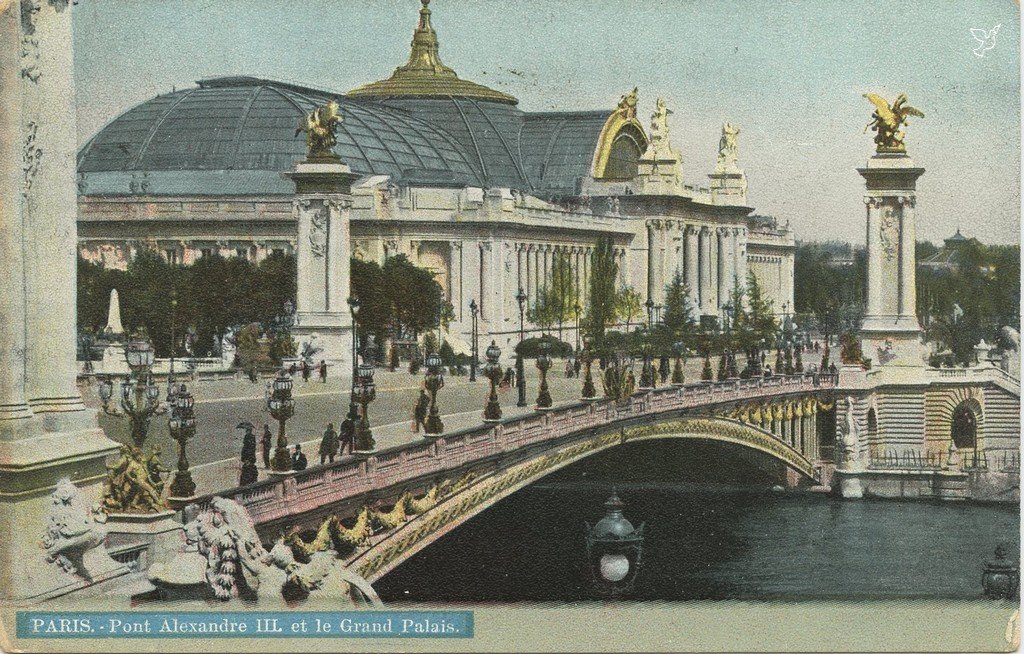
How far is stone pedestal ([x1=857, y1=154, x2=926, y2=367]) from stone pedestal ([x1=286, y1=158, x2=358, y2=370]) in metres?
9.13

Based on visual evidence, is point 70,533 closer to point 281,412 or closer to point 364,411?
point 281,412

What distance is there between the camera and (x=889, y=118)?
1037 inches

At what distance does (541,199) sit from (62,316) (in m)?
33.2

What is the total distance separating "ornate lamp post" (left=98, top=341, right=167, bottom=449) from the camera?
66.3 feet

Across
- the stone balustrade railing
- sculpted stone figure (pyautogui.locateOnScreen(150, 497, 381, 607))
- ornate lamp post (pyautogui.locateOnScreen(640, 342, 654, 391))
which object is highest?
ornate lamp post (pyautogui.locateOnScreen(640, 342, 654, 391))

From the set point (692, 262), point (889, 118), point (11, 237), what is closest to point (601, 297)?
point (889, 118)

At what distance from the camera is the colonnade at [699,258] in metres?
46.8

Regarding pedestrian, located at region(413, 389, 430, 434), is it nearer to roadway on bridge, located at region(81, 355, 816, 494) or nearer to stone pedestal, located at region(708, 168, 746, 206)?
roadway on bridge, located at region(81, 355, 816, 494)

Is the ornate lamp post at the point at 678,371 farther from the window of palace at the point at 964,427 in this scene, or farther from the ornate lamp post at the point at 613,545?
the ornate lamp post at the point at 613,545

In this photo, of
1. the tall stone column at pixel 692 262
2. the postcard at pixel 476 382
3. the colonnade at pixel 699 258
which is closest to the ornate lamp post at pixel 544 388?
the postcard at pixel 476 382

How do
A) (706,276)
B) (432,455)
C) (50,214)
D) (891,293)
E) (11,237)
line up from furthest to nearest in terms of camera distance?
(706,276) → (891,293) → (432,455) → (50,214) → (11,237)

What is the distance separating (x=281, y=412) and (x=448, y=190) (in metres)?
27.0

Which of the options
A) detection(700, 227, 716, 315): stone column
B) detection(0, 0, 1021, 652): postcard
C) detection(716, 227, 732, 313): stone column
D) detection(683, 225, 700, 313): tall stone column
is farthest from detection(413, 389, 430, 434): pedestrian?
detection(716, 227, 732, 313): stone column

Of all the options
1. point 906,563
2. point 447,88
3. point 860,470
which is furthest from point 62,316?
point 447,88
